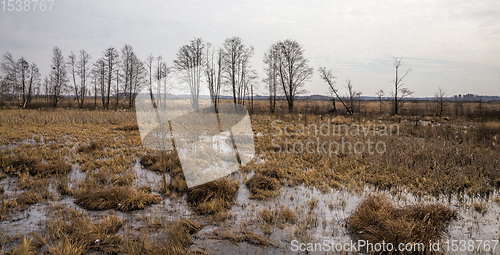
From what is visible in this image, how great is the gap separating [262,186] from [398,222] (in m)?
3.32

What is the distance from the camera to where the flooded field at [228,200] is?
384 centimetres

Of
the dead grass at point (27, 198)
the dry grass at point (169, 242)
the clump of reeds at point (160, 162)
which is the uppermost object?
the clump of reeds at point (160, 162)

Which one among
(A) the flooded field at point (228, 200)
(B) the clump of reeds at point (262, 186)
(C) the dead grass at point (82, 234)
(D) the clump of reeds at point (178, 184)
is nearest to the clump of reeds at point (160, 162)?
(A) the flooded field at point (228, 200)

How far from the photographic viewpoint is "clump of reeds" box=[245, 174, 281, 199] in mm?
5905

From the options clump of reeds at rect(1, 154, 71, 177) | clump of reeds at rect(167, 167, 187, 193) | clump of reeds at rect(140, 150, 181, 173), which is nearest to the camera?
clump of reeds at rect(167, 167, 187, 193)

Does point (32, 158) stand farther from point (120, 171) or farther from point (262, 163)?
point (262, 163)

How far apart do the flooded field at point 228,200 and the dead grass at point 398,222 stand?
0.16 feet

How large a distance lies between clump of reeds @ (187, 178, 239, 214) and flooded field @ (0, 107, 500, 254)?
26 mm

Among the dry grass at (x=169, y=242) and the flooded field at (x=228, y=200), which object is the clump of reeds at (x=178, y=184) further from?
the dry grass at (x=169, y=242)

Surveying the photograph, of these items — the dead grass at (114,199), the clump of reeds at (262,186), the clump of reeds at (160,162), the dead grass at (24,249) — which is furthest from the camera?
the clump of reeds at (160,162)

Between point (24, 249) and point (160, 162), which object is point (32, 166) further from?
point (24, 249)

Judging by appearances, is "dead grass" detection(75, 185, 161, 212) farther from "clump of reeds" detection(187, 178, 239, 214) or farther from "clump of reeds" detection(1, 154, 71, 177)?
"clump of reeds" detection(1, 154, 71, 177)

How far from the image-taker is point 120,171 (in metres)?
7.45

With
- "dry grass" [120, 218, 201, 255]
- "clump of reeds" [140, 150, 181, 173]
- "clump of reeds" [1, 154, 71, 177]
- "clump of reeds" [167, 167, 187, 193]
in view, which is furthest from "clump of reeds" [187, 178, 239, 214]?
"clump of reeds" [1, 154, 71, 177]
